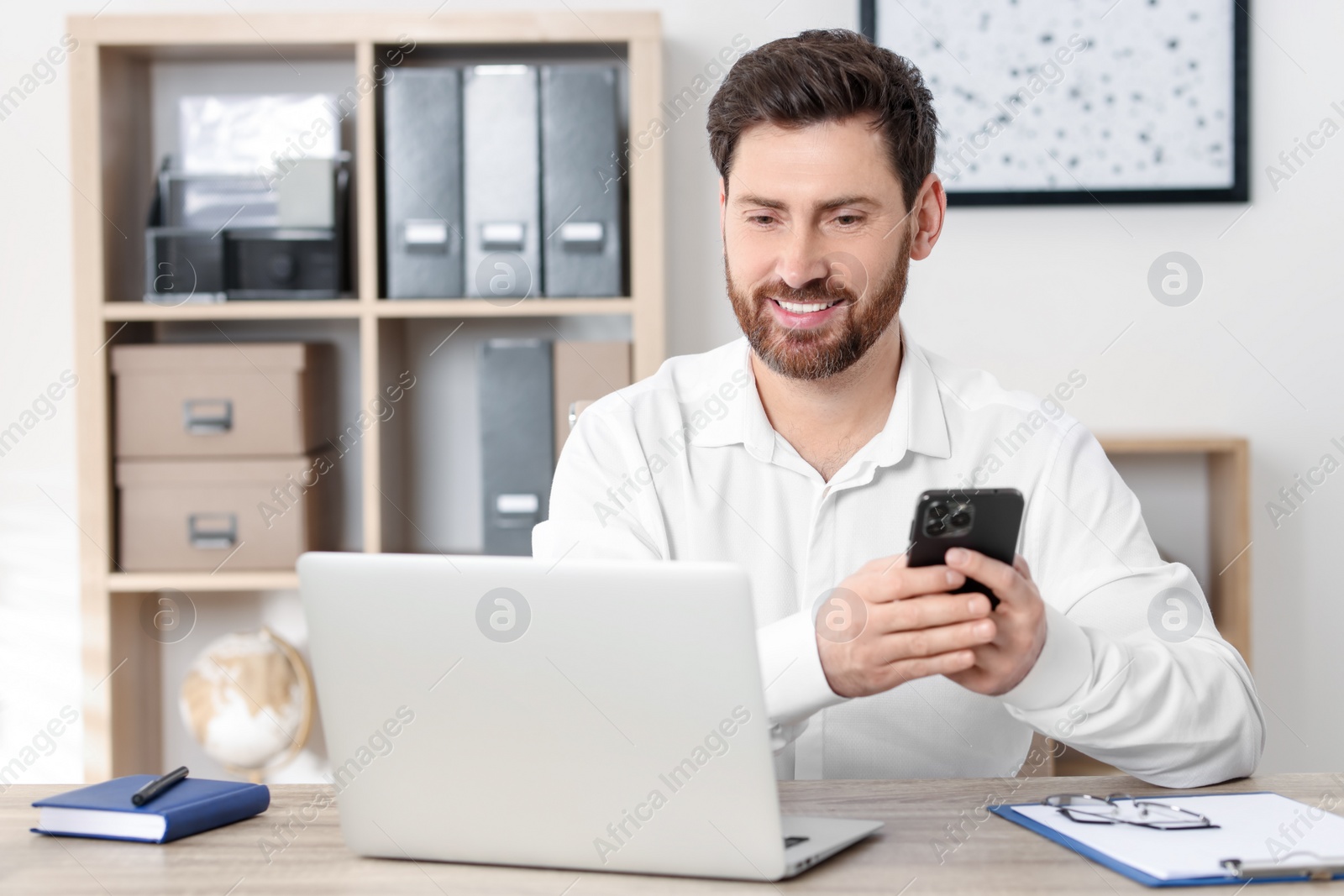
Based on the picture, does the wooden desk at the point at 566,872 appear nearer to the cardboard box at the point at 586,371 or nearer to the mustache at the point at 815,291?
the mustache at the point at 815,291

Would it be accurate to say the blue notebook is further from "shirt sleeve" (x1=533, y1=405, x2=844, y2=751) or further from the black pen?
"shirt sleeve" (x1=533, y1=405, x2=844, y2=751)

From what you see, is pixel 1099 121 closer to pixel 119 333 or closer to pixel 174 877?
pixel 119 333

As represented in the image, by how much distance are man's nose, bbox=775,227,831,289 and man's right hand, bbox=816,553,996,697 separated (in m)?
0.52

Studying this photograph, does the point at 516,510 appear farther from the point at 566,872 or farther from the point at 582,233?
the point at 566,872

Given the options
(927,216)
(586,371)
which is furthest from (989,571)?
(586,371)

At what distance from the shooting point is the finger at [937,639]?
2.99 feet

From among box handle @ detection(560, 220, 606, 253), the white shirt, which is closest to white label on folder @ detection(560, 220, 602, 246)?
box handle @ detection(560, 220, 606, 253)

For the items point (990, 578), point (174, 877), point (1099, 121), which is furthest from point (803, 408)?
point (1099, 121)

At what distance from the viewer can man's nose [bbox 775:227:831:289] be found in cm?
136

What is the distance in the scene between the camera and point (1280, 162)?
7.72 ft

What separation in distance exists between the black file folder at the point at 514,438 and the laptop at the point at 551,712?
1343mm

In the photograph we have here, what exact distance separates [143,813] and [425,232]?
1.42 meters

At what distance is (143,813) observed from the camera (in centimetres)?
94

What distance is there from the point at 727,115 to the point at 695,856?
91 cm
